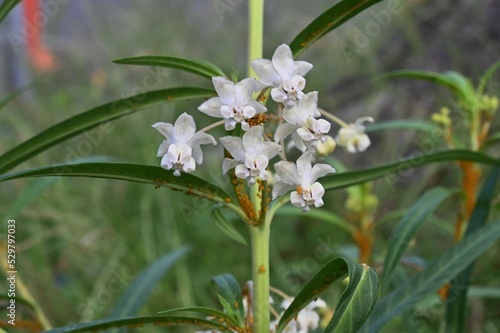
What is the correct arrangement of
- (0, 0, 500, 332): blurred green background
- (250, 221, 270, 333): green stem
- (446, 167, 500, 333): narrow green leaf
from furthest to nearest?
(0, 0, 500, 332): blurred green background < (446, 167, 500, 333): narrow green leaf < (250, 221, 270, 333): green stem

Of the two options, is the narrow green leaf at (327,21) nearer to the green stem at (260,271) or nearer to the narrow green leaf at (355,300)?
the green stem at (260,271)

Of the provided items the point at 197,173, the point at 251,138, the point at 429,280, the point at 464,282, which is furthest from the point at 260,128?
the point at 197,173

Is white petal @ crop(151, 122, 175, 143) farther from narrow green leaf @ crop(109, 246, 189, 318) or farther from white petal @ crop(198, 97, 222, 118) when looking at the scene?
narrow green leaf @ crop(109, 246, 189, 318)

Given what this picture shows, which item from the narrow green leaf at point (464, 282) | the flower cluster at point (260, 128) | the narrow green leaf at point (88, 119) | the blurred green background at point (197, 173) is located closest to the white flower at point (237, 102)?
the flower cluster at point (260, 128)

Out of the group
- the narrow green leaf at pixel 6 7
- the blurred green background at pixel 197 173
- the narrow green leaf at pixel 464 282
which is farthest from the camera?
the blurred green background at pixel 197 173

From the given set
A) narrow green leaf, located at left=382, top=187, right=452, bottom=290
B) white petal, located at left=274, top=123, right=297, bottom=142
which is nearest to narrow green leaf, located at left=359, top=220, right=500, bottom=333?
narrow green leaf, located at left=382, top=187, right=452, bottom=290

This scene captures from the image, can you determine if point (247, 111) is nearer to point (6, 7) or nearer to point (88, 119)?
point (88, 119)
